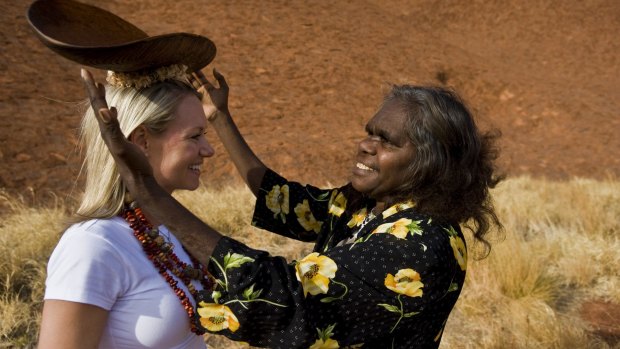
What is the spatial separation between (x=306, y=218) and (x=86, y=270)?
137cm

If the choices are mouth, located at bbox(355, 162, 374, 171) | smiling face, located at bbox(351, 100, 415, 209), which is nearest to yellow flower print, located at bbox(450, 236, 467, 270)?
smiling face, located at bbox(351, 100, 415, 209)

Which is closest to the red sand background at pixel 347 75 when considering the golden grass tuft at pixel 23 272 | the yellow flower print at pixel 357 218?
the golden grass tuft at pixel 23 272

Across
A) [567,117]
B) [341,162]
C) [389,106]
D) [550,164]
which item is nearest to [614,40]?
[567,117]

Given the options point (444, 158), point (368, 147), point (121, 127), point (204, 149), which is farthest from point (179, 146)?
point (444, 158)

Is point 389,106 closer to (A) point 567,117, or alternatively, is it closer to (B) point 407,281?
(B) point 407,281

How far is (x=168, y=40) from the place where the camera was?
7.34 ft

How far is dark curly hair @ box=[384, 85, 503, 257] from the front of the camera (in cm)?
248

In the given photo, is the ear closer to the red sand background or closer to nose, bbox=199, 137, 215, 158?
nose, bbox=199, 137, 215, 158

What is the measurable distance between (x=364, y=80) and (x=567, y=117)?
17.1 ft

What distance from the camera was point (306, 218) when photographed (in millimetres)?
3156

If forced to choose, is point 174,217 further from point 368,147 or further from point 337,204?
point 337,204

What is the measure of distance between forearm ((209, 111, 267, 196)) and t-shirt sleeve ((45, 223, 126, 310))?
1.28 meters

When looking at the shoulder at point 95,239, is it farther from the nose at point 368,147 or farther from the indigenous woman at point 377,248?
the nose at point 368,147

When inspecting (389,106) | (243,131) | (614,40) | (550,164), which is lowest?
(243,131)
